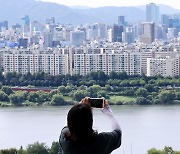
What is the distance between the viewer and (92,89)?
539 inches

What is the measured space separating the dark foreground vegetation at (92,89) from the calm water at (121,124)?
0.73 metres

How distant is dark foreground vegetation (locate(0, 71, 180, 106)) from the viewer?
41.6ft

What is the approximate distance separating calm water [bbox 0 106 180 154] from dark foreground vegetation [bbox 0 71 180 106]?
28.7 inches

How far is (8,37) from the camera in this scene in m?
29.4

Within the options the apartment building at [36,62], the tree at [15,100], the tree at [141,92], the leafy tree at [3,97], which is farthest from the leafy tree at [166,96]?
the apartment building at [36,62]

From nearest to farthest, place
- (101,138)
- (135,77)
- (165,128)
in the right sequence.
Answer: (101,138) < (165,128) < (135,77)

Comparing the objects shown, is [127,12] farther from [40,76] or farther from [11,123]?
[11,123]

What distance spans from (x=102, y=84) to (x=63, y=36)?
596 inches

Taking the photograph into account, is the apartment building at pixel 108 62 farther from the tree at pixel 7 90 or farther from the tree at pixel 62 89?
the tree at pixel 7 90

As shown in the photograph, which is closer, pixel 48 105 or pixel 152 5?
pixel 48 105

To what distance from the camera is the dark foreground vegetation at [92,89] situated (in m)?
12.7

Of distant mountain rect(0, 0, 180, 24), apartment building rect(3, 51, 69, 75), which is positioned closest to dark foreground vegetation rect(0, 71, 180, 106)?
apartment building rect(3, 51, 69, 75)

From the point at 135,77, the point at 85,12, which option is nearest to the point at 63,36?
the point at 135,77

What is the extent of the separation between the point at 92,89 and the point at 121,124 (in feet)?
16.3
